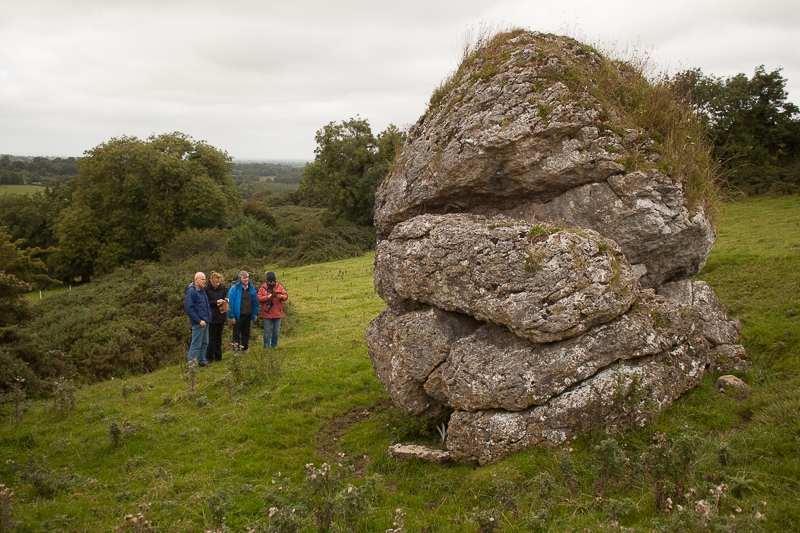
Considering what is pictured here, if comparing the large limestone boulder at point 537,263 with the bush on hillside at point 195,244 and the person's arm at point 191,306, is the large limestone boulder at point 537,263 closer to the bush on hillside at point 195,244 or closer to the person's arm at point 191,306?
the person's arm at point 191,306

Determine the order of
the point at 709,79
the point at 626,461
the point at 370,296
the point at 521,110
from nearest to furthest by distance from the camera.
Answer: the point at 626,461
the point at 521,110
the point at 370,296
the point at 709,79

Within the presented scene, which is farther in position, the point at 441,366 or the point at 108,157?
the point at 108,157

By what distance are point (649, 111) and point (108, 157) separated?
38463 millimetres

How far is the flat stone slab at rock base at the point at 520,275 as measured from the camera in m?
6.34

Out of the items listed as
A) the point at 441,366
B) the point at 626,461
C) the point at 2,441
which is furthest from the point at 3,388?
the point at 626,461

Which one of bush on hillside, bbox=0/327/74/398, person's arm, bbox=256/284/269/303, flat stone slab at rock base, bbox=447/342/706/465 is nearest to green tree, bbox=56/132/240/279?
bush on hillside, bbox=0/327/74/398

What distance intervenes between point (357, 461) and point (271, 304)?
683 cm

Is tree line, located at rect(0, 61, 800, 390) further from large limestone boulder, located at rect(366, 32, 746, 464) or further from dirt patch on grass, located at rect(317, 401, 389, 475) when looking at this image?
large limestone boulder, located at rect(366, 32, 746, 464)

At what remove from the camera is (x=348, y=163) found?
147ft

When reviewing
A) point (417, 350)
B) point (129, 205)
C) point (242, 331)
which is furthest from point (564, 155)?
point (129, 205)

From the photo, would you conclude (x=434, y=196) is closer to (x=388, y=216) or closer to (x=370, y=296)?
(x=388, y=216)

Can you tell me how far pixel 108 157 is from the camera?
1355 inches

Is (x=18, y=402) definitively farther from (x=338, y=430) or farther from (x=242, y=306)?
(x=338, y=430)

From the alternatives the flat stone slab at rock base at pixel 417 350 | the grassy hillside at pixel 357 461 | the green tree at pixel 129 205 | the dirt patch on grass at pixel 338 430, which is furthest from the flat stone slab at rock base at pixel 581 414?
the green tree at pixel 129 205
